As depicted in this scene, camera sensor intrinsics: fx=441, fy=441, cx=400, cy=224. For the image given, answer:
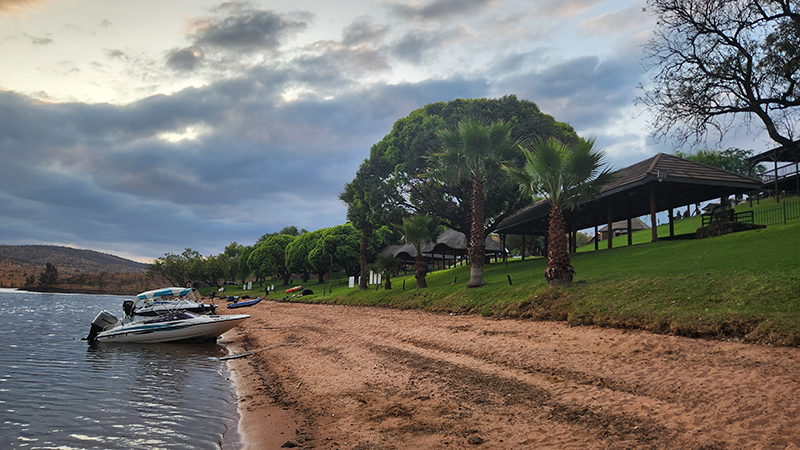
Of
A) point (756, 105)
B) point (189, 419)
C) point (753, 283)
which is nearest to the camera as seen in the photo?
point (189, 419)

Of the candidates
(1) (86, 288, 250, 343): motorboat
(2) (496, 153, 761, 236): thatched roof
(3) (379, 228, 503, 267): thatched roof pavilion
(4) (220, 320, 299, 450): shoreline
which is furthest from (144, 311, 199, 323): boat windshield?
(3) (379, 228, 503, 267): thatched roof pavilion

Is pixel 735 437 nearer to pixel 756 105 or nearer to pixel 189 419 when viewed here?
pixel 189 419

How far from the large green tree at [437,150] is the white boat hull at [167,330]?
1672cm

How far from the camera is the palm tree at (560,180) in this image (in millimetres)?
16516

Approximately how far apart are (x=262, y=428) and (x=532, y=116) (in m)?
31.0

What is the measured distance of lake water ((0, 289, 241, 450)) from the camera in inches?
284

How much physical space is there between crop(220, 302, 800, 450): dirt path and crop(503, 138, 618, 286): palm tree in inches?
176

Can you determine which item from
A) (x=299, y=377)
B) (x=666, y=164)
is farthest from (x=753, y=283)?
(x=666, y=164)

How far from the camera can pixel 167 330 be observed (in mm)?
20297

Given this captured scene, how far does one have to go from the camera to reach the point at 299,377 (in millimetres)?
11234

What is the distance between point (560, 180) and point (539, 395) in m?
11.8

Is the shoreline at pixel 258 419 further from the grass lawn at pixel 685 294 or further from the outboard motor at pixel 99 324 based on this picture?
the outboard motor at pixel 99 324

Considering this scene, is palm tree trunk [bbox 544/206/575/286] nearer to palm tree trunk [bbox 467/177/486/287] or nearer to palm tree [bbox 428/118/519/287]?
palm tree [bbox 428/118/519/287]

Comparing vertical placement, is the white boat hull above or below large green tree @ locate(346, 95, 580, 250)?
below
